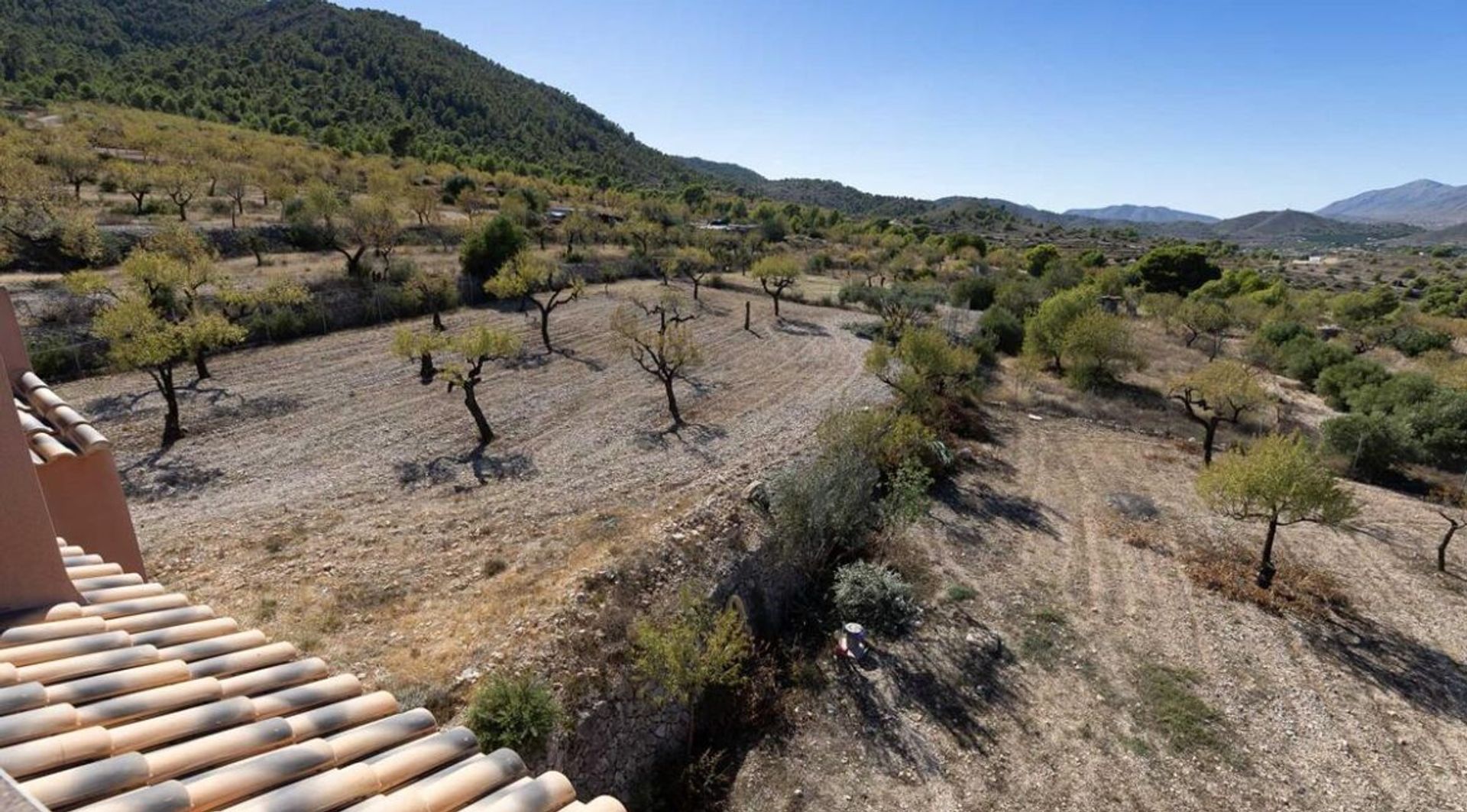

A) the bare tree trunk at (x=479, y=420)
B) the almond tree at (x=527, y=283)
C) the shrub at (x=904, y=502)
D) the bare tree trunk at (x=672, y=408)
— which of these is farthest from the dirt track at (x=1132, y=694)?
the almond tree at (x=527, y=283)

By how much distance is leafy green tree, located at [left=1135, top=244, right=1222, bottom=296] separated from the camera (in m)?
58.8

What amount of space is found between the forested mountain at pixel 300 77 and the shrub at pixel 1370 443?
242 ft

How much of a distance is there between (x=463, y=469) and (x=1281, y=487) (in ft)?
65.1

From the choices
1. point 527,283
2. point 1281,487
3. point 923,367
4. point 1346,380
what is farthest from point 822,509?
point 1346,380

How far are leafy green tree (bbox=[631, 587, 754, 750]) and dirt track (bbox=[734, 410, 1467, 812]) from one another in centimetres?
145

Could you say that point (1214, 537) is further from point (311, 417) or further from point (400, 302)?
point (400, 302)

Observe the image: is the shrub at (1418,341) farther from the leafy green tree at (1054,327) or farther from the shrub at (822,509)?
the shrub at (822,509)

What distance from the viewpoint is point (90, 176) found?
39.4 metres

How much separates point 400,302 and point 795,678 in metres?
28.0

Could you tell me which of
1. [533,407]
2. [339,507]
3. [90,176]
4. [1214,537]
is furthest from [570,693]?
[90,176]

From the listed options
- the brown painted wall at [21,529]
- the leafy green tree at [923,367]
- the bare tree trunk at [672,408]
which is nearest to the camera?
the brown painted wall at [21,529]

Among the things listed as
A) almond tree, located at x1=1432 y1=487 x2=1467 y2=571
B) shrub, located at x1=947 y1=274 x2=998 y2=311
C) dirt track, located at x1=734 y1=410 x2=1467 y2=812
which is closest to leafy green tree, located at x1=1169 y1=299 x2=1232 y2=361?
shrub, located at x1=947 y1=274 x2=998 y2=311

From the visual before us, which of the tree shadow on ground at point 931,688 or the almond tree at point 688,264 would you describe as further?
the almond tree at point 688,264

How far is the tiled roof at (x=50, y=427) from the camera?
5805mm
